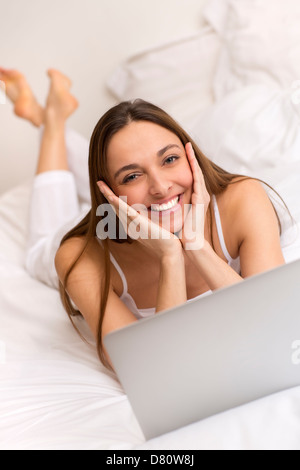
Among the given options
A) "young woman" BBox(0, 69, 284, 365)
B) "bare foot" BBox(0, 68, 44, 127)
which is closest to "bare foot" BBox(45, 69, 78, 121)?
"bare foot" BBox(0, 68, 44, 127)

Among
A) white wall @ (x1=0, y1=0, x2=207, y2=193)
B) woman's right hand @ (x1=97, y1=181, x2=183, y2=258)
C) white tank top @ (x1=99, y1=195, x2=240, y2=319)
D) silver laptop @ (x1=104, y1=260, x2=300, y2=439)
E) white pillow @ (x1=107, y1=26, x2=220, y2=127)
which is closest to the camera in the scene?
silver laptop @ (x1=104, y1=260, x2=300, y2=439)

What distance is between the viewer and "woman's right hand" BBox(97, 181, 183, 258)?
1.22 metres

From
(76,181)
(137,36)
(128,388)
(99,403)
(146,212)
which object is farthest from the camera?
(137,36)

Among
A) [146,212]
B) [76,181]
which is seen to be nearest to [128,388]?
[146,212]

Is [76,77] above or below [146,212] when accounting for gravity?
above

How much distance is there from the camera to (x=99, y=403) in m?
1.15

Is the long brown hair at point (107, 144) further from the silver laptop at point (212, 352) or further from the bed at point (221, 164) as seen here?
the silver laptop at point (212, 352)

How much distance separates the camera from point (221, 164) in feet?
5.77

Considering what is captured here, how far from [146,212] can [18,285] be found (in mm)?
665

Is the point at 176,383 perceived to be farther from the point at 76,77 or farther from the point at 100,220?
the point at 76,77

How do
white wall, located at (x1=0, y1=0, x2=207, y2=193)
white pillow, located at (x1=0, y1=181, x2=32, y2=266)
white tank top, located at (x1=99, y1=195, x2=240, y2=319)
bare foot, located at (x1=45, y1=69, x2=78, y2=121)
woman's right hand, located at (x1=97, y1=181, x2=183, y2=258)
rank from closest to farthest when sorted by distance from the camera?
woman's right hand, located at (x1=97, y1=181, x2=183, y2=258)
white tank top, located at (x1=99, y1=195, x2=240, y2=319)
white pillow, located at (x1=0, y1=181, x2=32, y2=266)
bare foot, located at (x1=45, y1=69, x2=78, y2=121)
white wall, located at (x1=0, y1=0, x2=207, y2=193)

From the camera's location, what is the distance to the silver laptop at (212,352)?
2.85 feet

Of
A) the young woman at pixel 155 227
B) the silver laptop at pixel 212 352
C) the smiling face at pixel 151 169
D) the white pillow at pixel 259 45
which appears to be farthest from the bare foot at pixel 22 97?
the silver laptop at pixel 212 352

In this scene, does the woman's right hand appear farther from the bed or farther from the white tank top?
the bed
